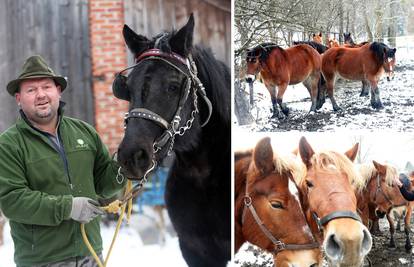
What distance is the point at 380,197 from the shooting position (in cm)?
284

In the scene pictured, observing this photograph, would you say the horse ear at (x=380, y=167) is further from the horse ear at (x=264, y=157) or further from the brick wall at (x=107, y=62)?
the brick wall at (x=107, y=62)

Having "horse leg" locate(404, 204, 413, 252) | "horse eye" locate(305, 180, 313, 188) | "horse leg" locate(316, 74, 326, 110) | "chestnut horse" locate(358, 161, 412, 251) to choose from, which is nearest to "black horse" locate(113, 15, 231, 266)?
"horse eye" locate(305, 180, 313, 188)

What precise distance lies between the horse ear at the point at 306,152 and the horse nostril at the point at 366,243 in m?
0.50

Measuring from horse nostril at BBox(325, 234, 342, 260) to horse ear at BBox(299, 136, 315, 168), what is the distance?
440 mm

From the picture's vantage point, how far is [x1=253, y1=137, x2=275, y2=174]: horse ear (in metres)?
2.85

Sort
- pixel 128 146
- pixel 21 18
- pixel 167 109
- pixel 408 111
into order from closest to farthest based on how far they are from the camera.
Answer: pixel 128 146 → pixel 167 109 → pixel 408 111 → pixel 21 18

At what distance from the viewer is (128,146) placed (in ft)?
7.06

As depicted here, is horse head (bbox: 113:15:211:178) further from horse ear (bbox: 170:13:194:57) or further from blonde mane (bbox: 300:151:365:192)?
blonde mane (bbox: 300:151:365:192)

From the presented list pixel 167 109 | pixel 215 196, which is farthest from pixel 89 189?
pixel 215 196

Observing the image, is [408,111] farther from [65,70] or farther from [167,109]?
[65,70]

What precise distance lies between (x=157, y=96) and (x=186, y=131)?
0.31 metres

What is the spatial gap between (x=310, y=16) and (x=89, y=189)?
66.4 inches

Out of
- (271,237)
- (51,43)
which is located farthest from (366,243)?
(51,43)

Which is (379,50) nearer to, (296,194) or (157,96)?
(296,194)
